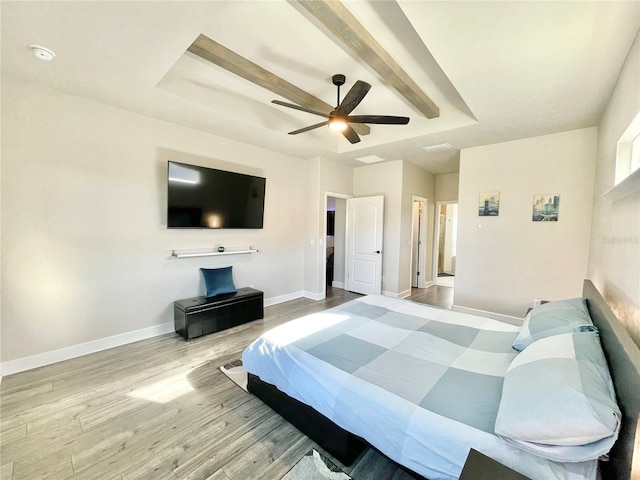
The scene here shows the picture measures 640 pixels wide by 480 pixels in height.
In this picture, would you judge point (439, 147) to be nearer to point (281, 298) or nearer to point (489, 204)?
point (489, 204)

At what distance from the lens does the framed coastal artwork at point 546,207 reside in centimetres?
348

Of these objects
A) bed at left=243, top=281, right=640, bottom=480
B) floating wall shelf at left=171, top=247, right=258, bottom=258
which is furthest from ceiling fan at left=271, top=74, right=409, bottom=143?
floating wall shelf at left=171, top=247, right=258, bottom=258

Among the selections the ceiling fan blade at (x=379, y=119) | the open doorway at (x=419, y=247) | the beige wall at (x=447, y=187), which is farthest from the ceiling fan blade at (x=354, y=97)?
the beige wall at (x=447, y=187)

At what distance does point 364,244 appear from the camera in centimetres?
544

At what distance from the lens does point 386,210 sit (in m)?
5.27

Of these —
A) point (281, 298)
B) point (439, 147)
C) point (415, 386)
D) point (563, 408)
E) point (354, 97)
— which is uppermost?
point (439, 147)

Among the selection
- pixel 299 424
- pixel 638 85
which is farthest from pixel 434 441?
pixel 638 85

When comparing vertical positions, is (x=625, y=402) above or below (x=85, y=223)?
below

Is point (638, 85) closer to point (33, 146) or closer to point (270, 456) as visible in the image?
point (270, 456)

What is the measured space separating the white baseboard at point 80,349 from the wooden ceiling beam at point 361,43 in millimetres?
3663

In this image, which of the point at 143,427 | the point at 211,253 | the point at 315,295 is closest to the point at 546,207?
the point at 315,295

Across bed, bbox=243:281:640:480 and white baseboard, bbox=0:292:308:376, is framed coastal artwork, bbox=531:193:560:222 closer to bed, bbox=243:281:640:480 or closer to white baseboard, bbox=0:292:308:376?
bed, bbox=243:281:640:480

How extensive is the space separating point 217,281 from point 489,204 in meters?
A: 4.19

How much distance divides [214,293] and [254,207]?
143 cm
